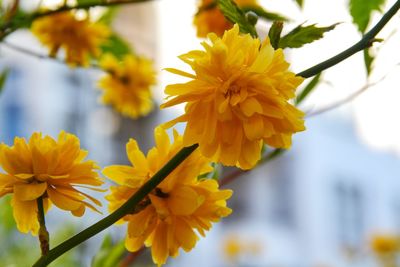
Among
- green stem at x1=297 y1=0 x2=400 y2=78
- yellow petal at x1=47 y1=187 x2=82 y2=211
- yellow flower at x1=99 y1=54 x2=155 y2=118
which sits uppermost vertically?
green stem at x1=297 y1=0 x2=400 y2=78

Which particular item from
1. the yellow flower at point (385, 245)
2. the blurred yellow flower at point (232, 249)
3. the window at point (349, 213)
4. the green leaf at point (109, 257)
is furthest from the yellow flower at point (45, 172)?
the window at point (349, 213)

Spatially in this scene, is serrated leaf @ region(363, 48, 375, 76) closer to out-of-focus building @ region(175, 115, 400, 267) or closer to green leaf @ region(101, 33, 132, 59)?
green leaf @ region(101, 33, 132, 59)

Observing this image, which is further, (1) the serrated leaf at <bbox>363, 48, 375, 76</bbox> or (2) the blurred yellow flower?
(2) the blurred yellow flower

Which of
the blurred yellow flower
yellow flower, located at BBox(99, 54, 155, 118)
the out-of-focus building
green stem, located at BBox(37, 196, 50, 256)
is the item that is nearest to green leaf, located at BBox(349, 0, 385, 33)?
green stem, located at BBox(37, 196, 50, 256)

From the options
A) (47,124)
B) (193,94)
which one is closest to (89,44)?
(193,94)

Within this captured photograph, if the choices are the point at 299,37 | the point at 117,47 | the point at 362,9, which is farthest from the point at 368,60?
the point at 117,47

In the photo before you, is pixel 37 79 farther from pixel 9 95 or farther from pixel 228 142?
pixel 228 142
